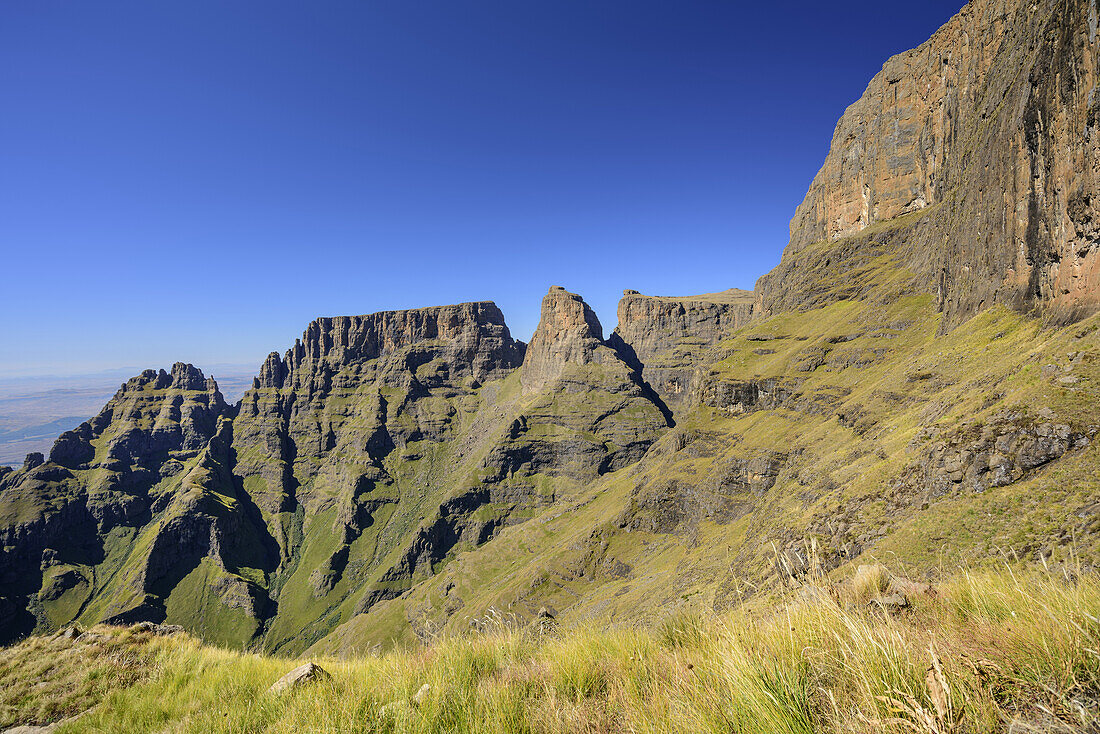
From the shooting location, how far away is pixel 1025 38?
35.0m

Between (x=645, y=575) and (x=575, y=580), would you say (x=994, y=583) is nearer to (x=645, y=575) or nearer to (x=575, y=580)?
(x=645, y=575)

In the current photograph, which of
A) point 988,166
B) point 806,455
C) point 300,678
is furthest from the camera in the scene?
point 806,455

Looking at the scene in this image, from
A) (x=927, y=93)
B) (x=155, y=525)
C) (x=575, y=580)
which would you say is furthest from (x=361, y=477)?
(x=927, y=93)

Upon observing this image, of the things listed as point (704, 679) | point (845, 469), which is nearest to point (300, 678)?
point (704, 679)

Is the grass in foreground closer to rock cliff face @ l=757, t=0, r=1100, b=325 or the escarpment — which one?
the escarpment

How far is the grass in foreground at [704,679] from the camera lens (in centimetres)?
250

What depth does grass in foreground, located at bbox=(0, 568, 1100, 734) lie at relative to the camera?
98.3 inches

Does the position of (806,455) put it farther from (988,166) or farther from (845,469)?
(988,166)

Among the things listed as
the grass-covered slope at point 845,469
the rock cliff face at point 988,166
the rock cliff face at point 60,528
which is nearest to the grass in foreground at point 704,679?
the grass-covered slope at point 845,469

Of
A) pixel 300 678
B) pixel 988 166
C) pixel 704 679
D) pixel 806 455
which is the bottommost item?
pixel 806 455

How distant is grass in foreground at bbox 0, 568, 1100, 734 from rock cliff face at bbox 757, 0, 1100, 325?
103 feet

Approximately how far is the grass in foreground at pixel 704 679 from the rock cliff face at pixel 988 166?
103 ft

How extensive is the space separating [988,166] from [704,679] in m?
57.0

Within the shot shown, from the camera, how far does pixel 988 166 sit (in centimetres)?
3803
